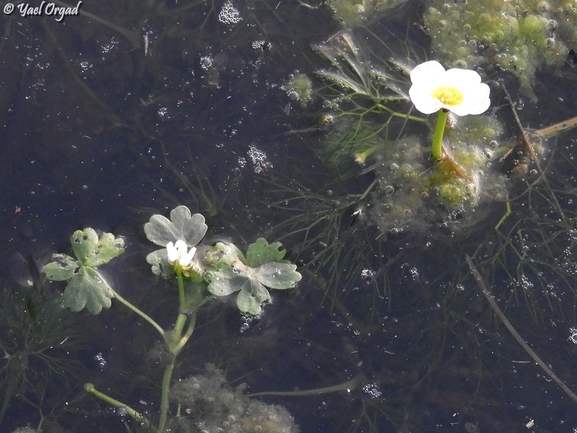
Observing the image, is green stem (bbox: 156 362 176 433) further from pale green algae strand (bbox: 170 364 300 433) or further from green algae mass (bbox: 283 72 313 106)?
green algae mass (bbox: 283 72 313 106)

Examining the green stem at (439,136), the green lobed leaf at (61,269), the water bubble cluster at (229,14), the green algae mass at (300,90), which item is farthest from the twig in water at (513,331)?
the green lobed leaf at (61,269)

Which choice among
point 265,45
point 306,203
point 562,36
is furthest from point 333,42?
point 562,36

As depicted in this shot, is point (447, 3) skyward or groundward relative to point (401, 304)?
skyward

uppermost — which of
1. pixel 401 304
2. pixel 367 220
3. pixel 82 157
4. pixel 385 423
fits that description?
pixel 82 157

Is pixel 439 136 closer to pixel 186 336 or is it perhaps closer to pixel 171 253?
pixel 171 253

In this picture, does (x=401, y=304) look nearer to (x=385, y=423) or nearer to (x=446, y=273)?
(x=446, y=273)

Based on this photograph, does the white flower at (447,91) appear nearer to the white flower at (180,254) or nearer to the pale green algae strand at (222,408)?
the white flower at (180,254)

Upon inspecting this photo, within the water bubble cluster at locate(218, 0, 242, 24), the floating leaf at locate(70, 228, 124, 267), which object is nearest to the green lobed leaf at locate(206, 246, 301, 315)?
the floating leaf at locate(70, 228, 124, 267)
